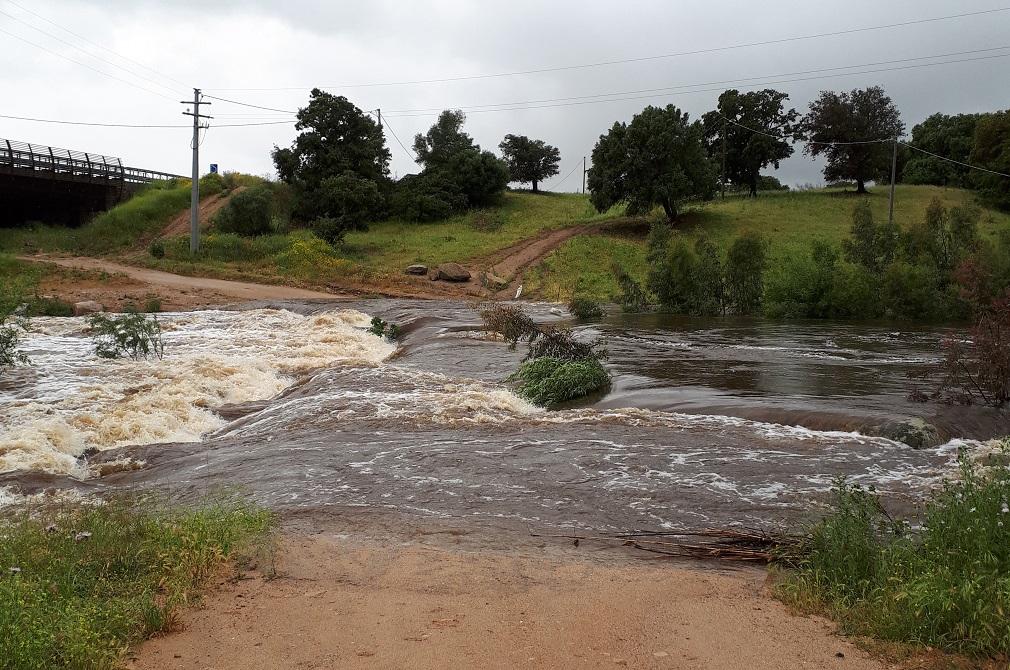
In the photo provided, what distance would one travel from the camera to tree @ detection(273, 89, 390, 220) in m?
43.4

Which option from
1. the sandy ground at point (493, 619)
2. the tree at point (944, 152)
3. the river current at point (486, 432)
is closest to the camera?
the sandy ground at point (493, 619)

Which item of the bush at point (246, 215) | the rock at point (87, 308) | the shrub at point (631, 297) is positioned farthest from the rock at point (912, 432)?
→ the bush at point (246, 215)

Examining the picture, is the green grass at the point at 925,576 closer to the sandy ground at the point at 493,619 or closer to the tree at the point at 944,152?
the sandy ground at the point at 493,619

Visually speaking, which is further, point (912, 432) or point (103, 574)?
point (912, 432)

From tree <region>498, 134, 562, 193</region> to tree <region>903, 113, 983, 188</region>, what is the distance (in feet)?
93.3

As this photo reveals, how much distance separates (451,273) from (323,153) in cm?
1516

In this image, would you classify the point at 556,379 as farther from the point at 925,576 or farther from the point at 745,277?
the point at 745,277

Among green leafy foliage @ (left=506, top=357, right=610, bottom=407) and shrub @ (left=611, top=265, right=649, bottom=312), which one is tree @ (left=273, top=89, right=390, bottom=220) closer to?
shrub @ (left=611, top=265, right=649, bottom=312)

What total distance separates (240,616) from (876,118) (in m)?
56.6

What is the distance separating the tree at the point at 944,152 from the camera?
57812 millimetres

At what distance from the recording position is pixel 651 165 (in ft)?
134

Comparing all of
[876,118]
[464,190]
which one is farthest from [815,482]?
[876,118]

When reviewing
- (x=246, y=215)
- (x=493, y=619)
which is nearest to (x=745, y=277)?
(x=493, y=619)

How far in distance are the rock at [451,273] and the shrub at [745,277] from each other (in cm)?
1212
